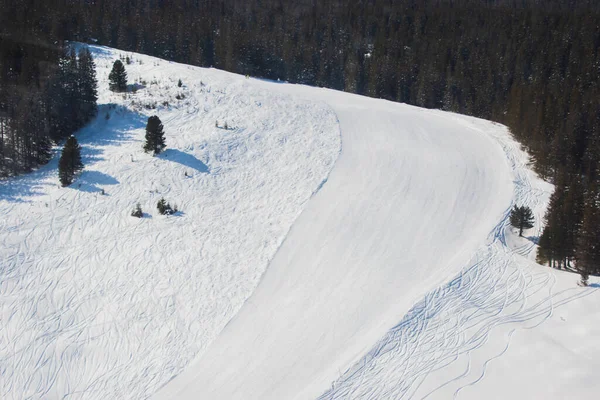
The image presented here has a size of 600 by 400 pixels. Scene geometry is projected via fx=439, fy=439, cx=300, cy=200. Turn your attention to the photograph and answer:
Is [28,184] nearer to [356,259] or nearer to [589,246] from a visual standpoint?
[356,259]

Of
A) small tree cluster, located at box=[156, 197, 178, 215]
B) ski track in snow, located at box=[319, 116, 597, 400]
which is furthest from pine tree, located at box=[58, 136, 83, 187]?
ski track in snow, located at box=[319, 116, 597, 400]

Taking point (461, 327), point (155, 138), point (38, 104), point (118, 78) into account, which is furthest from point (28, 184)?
point (461, 327)

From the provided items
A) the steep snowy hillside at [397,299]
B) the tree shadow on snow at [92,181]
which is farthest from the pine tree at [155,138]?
the steep snowy hillside at [397,299]

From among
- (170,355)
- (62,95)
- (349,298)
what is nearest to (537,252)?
(349,298)

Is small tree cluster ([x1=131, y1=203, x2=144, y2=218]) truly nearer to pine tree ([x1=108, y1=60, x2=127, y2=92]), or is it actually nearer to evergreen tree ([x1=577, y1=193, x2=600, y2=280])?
pine tree ([x1=108, y1=60, x2=127, y2=92])

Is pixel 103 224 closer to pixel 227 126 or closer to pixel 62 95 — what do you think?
pixel 227 126

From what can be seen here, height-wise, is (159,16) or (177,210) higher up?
(159,16)
